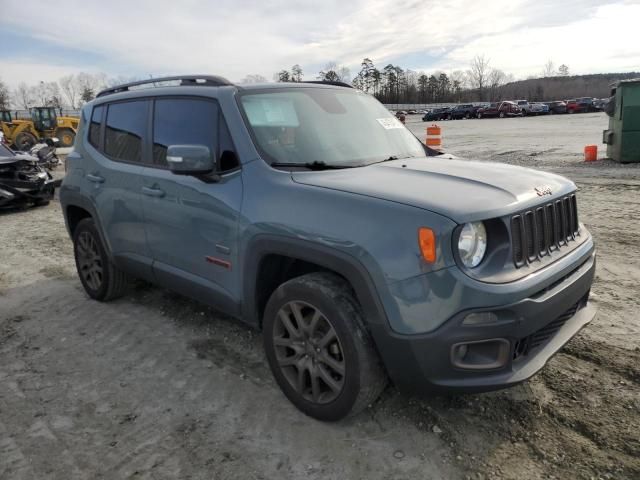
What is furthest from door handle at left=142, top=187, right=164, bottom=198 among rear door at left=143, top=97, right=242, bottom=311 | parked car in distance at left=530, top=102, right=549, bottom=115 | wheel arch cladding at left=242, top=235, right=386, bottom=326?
parked car in distance at left=530, top=102, right=549, bottom=115

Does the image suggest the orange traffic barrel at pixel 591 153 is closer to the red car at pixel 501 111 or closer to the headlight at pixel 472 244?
the headlight at pixel 472 244

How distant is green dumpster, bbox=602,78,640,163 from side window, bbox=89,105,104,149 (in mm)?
12145

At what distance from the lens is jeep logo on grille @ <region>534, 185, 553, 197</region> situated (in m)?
2.73

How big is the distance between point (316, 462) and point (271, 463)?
23 centimetres

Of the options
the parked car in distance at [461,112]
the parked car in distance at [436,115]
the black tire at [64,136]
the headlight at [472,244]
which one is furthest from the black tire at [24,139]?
the parked car in distance at [461,112]

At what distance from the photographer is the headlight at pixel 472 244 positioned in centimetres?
235

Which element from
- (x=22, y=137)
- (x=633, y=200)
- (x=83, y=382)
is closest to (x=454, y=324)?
(x=83, y=382)

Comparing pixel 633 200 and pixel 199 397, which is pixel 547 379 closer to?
pixel 199 397

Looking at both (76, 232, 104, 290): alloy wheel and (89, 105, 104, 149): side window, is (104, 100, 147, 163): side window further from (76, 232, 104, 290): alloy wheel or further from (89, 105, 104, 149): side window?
(76, 232, 104, 290): alloy wheel

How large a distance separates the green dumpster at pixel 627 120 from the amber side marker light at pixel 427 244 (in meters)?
12.3

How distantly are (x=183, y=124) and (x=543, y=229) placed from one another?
2.49 m

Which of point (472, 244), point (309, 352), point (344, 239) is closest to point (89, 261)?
point (309, 352)

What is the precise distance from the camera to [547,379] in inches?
124

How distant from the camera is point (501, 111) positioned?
1946 inches
